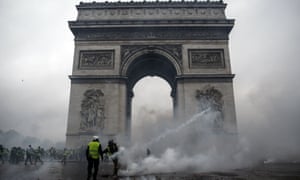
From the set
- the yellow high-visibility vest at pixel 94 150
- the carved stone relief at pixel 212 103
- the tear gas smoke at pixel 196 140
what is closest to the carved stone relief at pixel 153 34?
the carved stone relief at pixel 212 103

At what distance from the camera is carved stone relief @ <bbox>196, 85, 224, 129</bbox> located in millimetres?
19002

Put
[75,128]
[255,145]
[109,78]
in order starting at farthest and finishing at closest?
[109,78], [75,128], [255,145]

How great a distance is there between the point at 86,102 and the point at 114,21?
8316mm

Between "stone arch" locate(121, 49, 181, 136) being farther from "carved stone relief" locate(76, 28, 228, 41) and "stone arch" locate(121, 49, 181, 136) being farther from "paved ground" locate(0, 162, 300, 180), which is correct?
"paved ground" locate(0, 162, 300, 180)

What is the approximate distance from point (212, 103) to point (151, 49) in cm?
767

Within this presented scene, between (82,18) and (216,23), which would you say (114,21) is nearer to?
(82,18)

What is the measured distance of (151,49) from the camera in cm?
→ 2134

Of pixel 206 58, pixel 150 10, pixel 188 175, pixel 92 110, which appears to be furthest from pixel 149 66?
pixel 188 175

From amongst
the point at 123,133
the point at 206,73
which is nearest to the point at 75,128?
the point at 123,133

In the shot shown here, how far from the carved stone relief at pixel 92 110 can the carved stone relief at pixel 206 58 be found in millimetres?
9143

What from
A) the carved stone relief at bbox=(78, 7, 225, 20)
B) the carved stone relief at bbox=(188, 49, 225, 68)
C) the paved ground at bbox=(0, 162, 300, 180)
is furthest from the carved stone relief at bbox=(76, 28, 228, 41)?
the paved ground at bbox=(0, 162, 300, 180)

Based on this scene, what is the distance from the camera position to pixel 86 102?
19906 millimetres

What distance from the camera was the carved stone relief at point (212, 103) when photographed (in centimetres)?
1900

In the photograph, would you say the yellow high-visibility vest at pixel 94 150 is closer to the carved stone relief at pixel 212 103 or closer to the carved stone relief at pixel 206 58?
the carved stone relief at pixel 212 103
